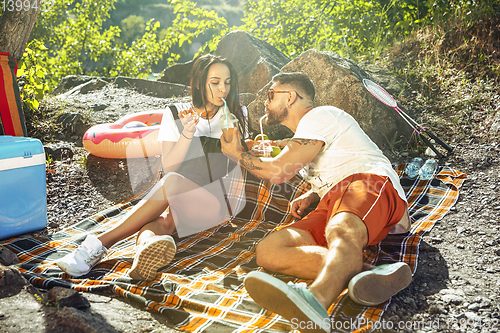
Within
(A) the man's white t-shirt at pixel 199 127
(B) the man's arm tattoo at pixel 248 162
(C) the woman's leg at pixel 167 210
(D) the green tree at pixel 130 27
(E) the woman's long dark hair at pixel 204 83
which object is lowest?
(C) the woman's leg at pixel 167 210

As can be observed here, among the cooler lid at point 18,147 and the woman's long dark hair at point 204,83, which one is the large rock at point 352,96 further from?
the cooler lid at point 18,147

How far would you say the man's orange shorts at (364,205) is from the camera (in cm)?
166

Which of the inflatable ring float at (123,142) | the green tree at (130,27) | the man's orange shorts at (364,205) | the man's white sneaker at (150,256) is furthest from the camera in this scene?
the green tree at (130,27)

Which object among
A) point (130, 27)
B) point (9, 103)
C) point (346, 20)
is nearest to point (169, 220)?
point (9, 103)

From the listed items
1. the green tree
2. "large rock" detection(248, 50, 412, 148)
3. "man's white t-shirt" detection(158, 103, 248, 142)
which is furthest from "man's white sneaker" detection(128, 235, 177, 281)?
the green tree

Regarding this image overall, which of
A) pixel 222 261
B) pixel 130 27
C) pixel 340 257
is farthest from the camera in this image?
pixel 130 27

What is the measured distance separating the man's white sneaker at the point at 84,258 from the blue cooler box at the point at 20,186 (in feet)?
2.92

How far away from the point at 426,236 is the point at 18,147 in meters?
2.87

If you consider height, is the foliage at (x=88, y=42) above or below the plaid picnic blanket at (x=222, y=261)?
above

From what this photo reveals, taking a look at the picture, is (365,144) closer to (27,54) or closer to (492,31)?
(492,31)

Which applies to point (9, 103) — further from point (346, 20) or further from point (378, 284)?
point (346, 20)

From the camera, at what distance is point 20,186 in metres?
2.45

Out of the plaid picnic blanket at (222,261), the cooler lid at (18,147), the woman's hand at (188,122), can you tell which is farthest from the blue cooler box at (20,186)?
the woman's hand at (188,122)

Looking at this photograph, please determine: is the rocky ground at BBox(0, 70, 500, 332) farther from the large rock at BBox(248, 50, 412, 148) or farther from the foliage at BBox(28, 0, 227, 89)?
the foliage at BBox(28, 0, 227, 89)
